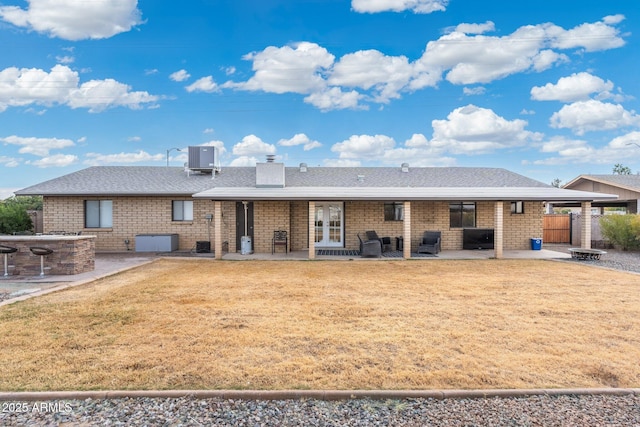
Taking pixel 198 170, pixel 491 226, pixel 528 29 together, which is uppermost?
pixel 528 29

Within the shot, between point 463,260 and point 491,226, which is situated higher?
point 491,226

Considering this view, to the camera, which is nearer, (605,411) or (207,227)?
(605,411)

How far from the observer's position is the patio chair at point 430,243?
14047 millimetres

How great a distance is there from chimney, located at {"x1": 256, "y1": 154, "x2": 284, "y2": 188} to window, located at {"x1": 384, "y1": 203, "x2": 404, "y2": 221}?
4.93 metres

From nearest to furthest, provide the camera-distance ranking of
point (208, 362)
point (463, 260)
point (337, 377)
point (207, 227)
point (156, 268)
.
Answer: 1. point (337, 377)
2. point (208, 362)
3. point (156, 268)
4. point (463, 260)
5. point (207, 227)

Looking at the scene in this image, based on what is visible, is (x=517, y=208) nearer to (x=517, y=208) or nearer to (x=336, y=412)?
(x=517, y=208)

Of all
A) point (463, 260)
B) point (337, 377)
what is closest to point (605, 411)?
point (337, 377)

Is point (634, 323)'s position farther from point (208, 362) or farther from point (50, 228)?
point (50, 228)

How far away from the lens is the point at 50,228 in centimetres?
1513

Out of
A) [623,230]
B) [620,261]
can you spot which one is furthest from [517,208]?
[623,230]

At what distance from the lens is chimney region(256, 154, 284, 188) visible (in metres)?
16.1

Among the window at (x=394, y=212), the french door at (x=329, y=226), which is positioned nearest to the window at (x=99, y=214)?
the french door at (x=329, y=226)

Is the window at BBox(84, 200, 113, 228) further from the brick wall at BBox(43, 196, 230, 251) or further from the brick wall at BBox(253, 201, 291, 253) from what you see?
the brick wall at BBox(253, 201, 291, 253)

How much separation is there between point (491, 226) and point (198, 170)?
47.1 ft
